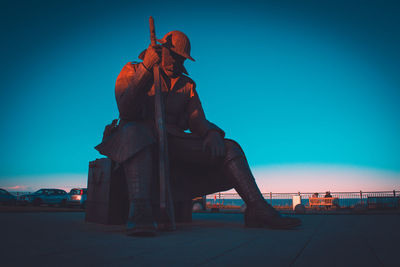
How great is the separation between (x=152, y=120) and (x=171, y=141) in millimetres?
413

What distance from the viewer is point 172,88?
3.77 meters

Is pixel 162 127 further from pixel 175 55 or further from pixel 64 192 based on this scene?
pixel 64 192

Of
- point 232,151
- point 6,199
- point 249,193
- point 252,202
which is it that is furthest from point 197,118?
point 6,199

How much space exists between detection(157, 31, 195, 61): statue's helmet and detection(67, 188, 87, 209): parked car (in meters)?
13.1

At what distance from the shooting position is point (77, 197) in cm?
1466

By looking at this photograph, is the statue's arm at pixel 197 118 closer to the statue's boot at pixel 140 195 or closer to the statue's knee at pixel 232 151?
the statue's knee at pixel 232 151

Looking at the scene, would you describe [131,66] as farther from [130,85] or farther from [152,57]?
[152,57]

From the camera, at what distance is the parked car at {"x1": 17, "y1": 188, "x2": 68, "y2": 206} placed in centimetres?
1608

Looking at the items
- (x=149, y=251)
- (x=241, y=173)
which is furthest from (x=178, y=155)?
(x=149, y=251)

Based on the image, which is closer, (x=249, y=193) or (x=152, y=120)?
(x=249, y=193)

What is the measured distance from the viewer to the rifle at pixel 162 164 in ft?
9.30

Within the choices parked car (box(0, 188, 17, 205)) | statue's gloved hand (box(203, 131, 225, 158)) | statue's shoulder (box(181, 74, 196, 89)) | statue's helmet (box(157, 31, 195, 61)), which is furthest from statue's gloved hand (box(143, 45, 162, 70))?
parked car (box(0, 188, 17, 205))

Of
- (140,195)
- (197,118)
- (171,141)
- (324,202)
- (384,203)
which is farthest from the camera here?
(324,202)

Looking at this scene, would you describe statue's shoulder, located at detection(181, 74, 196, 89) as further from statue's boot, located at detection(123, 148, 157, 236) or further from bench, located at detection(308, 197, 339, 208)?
bench, located at detection(308, 197, 339, 208)
